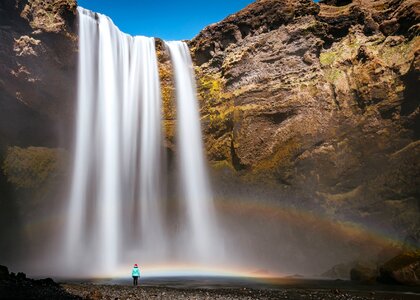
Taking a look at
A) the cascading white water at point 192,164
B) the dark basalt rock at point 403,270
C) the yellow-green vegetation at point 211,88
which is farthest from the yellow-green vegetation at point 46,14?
the dark basalt rock at point 403,270

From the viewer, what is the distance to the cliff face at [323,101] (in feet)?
98.7

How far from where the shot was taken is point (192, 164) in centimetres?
3631

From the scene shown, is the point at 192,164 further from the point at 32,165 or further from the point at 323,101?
the point at 32,165

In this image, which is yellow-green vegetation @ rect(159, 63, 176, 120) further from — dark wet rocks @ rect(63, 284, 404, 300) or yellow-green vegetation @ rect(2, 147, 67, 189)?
dark wet rocks @ rect(63, 284, 404, 300)

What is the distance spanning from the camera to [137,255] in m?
33.2

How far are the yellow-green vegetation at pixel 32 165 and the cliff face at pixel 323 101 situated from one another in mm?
13377

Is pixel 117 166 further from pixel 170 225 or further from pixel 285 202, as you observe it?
pixel 285 202

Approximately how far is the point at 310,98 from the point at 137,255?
19.4 metres

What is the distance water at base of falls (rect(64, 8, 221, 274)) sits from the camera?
107 feet

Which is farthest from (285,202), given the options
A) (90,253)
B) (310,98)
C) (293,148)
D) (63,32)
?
(63,32)

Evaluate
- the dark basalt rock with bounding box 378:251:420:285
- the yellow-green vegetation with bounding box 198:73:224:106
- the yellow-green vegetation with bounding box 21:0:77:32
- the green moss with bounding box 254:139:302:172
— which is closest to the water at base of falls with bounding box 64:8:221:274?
the yellow-green vegetation with bounding box 198:73:224:106

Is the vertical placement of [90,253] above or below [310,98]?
below

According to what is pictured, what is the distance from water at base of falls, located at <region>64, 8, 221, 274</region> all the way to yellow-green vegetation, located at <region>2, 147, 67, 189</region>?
6.70 feet

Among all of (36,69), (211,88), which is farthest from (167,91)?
(36,69)
